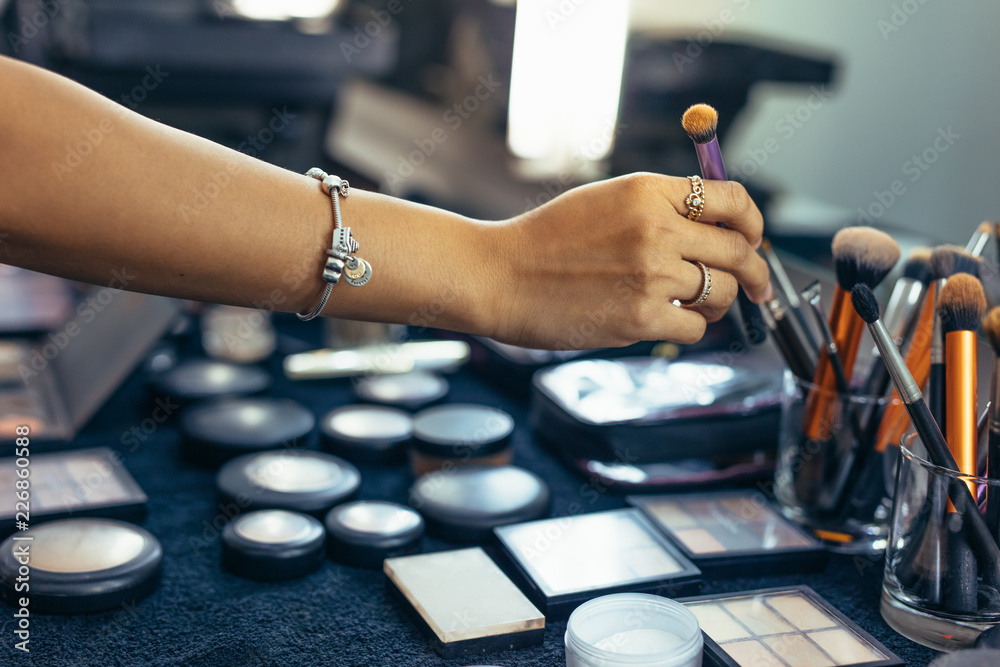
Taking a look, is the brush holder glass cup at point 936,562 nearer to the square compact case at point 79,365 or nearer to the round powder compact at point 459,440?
the round powder compact at point 459,440

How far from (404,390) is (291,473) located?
0.64 ft

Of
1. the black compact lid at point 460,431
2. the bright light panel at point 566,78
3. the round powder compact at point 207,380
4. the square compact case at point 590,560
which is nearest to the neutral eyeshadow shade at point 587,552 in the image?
the square compact case at point 590,560

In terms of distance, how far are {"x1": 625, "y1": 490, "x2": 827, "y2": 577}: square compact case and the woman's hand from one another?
0.14 meters

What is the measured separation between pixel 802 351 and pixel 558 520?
0.21m

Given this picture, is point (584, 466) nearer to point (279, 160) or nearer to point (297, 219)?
point (297, 219)

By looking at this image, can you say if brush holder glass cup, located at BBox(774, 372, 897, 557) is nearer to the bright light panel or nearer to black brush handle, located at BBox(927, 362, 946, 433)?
black brush handle, located at BBox(927, 362, 946, 433)

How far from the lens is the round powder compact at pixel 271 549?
56 cm

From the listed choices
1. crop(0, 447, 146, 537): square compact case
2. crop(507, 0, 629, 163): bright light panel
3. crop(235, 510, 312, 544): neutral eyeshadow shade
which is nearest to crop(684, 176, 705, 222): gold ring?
crop(235, 510, 312, 544): neutral eyeshadow shade

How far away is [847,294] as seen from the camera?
590 millimetres

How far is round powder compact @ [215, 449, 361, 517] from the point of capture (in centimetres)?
62

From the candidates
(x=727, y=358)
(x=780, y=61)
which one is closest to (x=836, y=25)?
(x=780, y=61)

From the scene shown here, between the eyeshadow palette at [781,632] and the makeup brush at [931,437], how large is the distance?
0.24 ft

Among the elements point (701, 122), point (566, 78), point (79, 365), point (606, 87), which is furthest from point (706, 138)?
point (566, 78)

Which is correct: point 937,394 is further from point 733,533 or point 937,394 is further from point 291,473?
point 291,473
